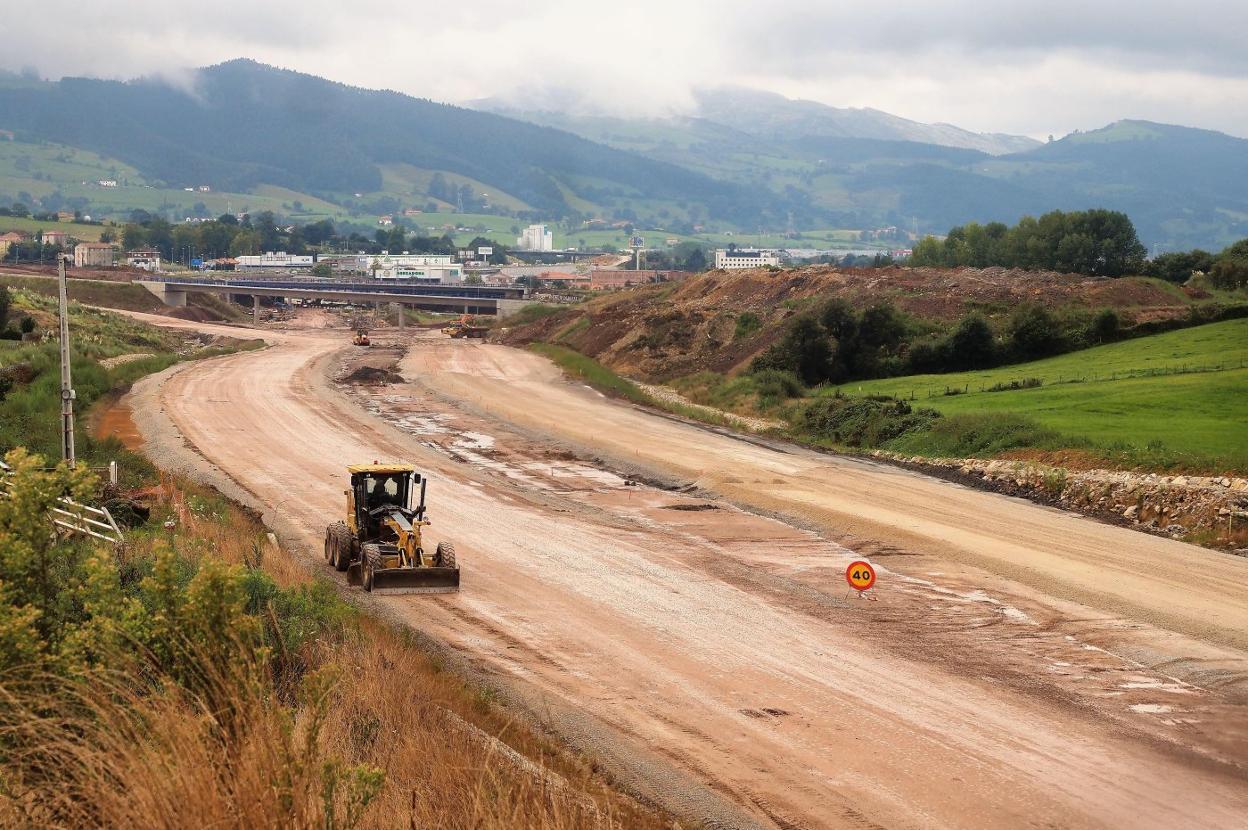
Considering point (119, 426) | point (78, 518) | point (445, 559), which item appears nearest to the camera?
point (78, 518)

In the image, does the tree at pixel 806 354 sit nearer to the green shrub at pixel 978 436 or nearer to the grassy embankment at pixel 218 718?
the green shrub at pixel 978 436

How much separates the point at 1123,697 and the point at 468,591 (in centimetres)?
1283

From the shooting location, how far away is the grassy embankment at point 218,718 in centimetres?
861

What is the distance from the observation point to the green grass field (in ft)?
138

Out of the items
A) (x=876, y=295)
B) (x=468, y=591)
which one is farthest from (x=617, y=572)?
(x=876, y=295)

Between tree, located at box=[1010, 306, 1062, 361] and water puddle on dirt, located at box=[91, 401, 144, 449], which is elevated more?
tree, located at box=[1010, 306, 1062, 361]

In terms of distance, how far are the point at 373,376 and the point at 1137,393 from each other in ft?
144

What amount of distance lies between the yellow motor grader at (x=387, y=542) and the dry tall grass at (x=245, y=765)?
10505 millimetres

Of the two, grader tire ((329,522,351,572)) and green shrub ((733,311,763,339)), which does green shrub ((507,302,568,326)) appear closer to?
green shrub ((733,311,763,339))

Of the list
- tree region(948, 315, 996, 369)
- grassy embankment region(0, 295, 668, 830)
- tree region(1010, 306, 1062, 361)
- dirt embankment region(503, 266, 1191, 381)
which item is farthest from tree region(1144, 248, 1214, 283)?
grassy embankment region(0, 295, 668, 830)

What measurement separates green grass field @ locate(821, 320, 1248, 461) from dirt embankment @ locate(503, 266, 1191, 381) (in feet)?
30.5

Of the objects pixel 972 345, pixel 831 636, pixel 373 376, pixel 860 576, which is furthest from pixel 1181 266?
pixel 831 636

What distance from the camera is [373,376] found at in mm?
76875

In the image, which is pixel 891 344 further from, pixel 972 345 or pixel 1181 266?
pixel 1181 266
